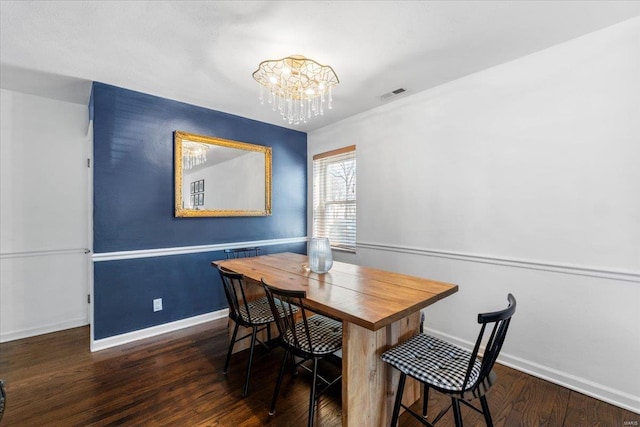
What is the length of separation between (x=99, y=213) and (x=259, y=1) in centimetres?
236

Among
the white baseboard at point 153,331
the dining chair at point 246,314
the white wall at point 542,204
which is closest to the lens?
the white wall at point 542,204

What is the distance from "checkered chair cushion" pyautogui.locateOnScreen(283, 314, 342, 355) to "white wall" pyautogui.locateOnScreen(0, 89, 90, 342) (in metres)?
2.98

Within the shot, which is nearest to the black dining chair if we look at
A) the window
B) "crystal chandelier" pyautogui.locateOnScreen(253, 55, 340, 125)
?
"crystal chandelier" pyautogui.locateOnScreen(253, 55, 340, 125)

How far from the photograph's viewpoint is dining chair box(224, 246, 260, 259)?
3.27 m

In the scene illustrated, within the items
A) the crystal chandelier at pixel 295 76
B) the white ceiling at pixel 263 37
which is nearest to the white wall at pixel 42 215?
the white ceiling at pixel 263 37

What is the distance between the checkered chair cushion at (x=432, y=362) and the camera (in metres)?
1.29

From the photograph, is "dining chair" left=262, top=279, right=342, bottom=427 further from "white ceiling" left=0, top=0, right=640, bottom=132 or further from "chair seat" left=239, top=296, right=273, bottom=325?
"white ceiling" left=0, top=0, right=640, bottom=132

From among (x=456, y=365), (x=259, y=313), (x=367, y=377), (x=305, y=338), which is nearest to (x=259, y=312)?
(x=259, y=313)

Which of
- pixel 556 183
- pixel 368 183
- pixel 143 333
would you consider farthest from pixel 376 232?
pixel 143 333

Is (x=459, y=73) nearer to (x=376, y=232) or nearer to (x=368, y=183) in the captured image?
(x=368, y=183)

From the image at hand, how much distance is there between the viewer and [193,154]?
3.22 metres

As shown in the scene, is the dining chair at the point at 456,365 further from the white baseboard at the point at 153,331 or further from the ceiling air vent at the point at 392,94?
the white baseboard at the point at 153,331

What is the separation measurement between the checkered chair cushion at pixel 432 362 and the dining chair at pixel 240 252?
87.6 inches

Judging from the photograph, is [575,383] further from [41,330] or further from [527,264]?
[41,330]
